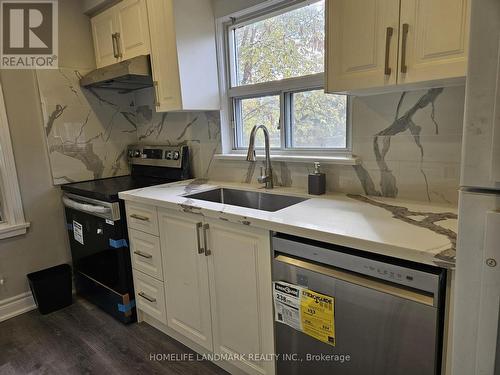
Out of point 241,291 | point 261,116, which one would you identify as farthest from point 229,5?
point 241,291

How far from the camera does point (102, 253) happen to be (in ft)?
7.52

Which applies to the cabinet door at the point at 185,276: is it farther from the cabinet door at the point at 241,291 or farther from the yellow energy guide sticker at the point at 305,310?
the yellow energy guide sticker at the point at 305,310

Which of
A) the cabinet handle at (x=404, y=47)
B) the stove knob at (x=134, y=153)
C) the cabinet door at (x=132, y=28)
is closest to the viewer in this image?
the cabinet handle at (x=404, y=47)

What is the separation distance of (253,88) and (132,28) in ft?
3.24

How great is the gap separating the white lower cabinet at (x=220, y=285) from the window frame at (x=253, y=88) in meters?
0.78

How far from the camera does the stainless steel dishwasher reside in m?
1.01

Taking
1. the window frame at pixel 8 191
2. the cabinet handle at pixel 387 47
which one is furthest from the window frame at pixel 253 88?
the window frame at pixel 8 191

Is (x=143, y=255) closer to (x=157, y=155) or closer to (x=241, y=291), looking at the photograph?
(x=241, y=291)

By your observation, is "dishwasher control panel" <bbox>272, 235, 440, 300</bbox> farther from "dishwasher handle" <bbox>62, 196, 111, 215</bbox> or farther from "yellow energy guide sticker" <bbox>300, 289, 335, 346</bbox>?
"dishwasher handle" <bbox>62, 196, 111, 215</bbox>

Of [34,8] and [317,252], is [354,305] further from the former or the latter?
[34,8]

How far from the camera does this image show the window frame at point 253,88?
1.90 meters

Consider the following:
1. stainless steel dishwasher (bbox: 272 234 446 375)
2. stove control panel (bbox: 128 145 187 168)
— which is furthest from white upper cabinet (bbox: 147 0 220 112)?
stainless steel dishwasher (bbox: 272 234 446 375)

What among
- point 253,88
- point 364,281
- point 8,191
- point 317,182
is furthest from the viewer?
point 8,191

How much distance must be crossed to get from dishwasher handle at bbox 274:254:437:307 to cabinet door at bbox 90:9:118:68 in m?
2.18
